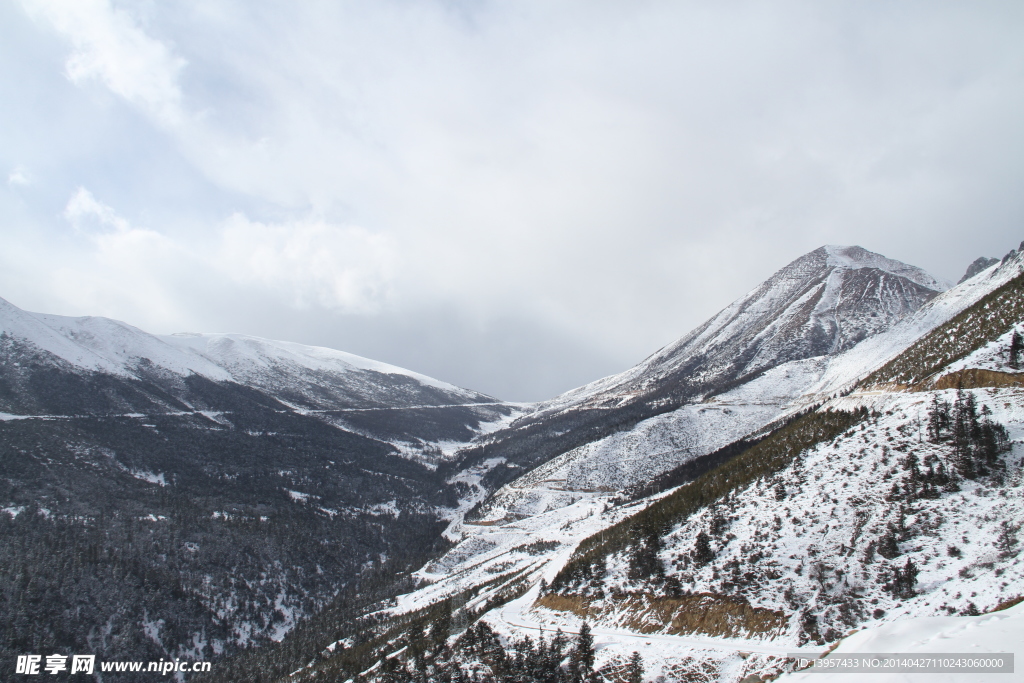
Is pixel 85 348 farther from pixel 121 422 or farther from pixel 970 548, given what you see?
pixel 970 548

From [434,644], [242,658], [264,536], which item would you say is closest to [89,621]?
[242,658]

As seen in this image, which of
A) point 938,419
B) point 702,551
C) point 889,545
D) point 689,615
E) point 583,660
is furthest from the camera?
point 938,419

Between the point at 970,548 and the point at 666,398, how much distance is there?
15359 centimetres

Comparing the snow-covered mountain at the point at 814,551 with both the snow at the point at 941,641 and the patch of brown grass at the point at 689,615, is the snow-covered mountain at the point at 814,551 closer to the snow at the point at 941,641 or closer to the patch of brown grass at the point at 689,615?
the patch of brown grass at the point at 689,615

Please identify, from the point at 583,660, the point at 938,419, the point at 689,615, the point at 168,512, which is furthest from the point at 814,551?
the point at 168,512

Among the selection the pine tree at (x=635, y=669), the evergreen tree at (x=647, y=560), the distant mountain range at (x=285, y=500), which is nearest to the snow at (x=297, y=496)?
the distant mountain range at (x=285, y=500)

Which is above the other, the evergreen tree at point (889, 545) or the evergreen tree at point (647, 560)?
the evergreen tree at point (889, 545)

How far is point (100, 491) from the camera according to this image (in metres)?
99.6

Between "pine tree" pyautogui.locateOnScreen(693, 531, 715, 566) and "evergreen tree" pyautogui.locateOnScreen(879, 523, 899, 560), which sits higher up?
"evergreen tree" pyautogui.locateOnScreen(879, 523, 899, 560)

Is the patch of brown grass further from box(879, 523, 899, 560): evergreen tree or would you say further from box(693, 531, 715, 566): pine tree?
box(879, 523, 899, 560): evergreen tree

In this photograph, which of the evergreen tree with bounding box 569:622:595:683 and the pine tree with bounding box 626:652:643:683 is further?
the evergreen tree with bounding box 569:622:595:683

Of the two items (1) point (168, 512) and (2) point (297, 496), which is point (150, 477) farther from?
(2) point (297, 496)

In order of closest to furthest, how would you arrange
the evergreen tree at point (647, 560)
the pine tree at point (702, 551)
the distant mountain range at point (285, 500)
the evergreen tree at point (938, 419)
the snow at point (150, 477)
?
the pine tree at point (702, 551), the evergreen tree at point (647, 560), the evergreen tree at point (938, 419), the distant mountain range at point (285, 500), the snow at point (150, 477)

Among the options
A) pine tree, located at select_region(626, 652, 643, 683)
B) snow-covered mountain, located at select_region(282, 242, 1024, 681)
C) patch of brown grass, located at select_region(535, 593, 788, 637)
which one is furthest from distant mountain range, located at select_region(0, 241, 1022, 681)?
pine tree, located at select_region(626, 652, 643, 683)
